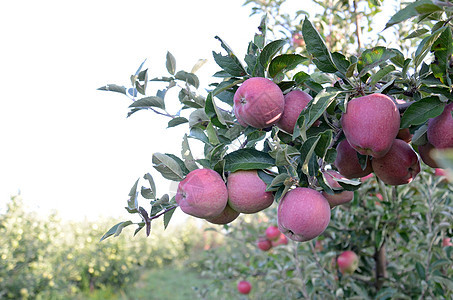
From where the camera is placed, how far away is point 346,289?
6.21ft

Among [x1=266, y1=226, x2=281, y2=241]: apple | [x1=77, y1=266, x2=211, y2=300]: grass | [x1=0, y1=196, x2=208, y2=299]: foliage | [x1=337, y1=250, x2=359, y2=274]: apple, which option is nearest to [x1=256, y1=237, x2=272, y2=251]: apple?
[x1=266, y1=226, x2=281, y2=241]: apple

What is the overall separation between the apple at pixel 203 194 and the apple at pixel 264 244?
2051 millimetres

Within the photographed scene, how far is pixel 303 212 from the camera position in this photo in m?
0.70

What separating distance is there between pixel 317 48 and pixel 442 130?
0.27m

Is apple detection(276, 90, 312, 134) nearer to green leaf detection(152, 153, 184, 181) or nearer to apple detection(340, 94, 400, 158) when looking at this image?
apple detection(340, 94, 400, 158)

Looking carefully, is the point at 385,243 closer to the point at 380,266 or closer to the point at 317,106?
the point at 380,266

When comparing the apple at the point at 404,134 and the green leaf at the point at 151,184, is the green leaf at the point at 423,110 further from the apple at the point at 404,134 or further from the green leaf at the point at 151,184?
the green leaf at the point at 151,184

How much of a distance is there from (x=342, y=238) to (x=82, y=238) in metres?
5.50

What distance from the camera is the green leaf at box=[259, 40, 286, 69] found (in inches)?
28.7

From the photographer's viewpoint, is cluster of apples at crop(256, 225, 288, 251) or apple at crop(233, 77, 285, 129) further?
cluster of apples at crop(256, 225, 288, 251)

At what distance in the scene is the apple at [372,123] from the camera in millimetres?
668

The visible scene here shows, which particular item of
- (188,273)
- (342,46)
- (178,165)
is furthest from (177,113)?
(188,273)

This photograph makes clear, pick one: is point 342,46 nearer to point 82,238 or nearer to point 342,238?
point 342,238

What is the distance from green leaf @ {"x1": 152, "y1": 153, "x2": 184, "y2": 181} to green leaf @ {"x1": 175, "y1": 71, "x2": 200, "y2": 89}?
11.5 inches
